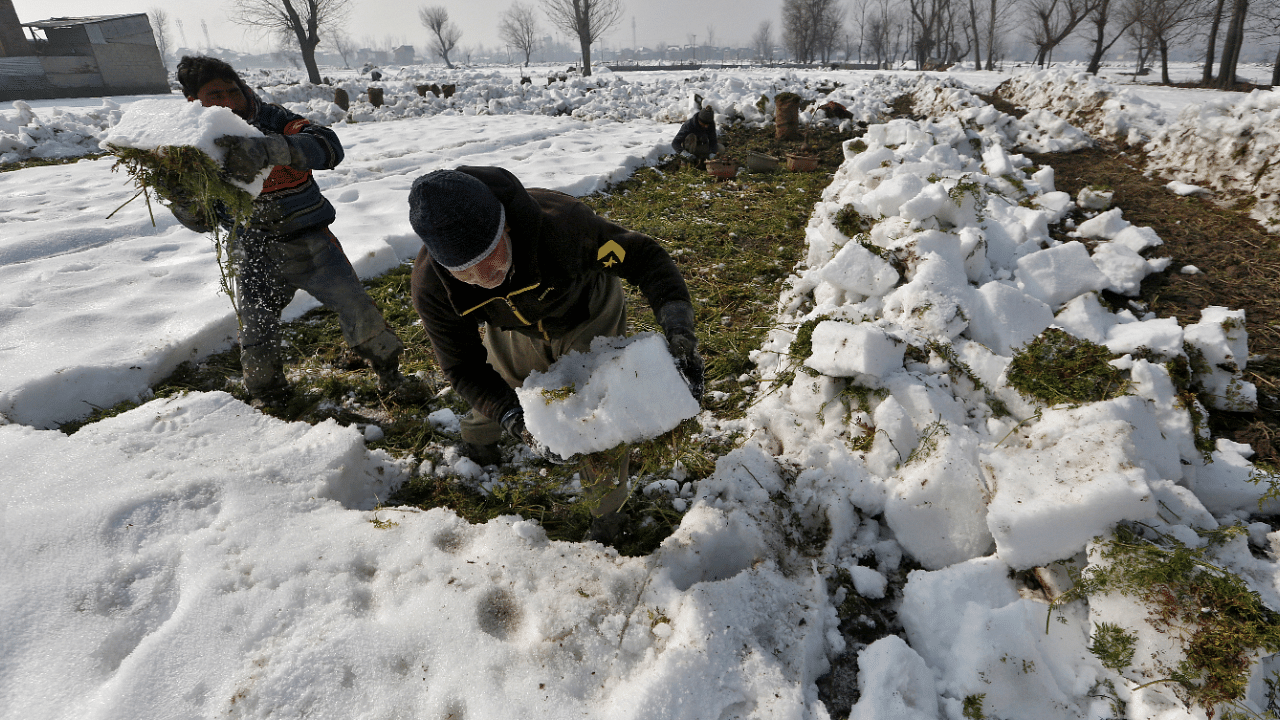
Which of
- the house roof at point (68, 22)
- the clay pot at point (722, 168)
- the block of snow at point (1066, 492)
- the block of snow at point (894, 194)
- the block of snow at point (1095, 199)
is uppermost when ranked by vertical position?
the house roof at point (68, 22)

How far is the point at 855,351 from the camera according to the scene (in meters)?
2.67

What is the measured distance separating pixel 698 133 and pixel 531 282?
27.0 ft

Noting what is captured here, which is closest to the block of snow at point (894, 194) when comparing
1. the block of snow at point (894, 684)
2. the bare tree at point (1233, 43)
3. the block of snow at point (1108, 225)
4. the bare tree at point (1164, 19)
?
the block of snow at point (1108, 225)

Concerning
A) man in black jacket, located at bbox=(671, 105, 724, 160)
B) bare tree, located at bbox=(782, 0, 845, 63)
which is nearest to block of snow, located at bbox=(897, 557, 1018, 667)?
man in black jacket, located at bbox=(671, 105, 724, 160)

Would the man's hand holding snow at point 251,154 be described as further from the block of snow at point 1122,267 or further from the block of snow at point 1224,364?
the block of snow at point 1122,267

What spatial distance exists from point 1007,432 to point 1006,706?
1242mm

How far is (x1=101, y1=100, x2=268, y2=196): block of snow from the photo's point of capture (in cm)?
237

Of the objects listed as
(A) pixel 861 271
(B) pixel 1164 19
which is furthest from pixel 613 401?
(B) pixel 1164 19

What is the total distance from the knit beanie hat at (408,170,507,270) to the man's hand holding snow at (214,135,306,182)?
4.48ft

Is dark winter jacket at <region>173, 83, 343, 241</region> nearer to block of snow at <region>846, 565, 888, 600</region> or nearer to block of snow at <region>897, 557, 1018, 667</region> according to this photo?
block of snow at <region>846, 565, 888, 600</region>

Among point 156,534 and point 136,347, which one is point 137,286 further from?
point 156,534

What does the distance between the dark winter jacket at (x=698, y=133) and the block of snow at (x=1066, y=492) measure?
8.06 m

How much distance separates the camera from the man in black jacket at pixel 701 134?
Answer: 29.9 feet

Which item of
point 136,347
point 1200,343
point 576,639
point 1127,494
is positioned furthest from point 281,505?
point 1200,343
